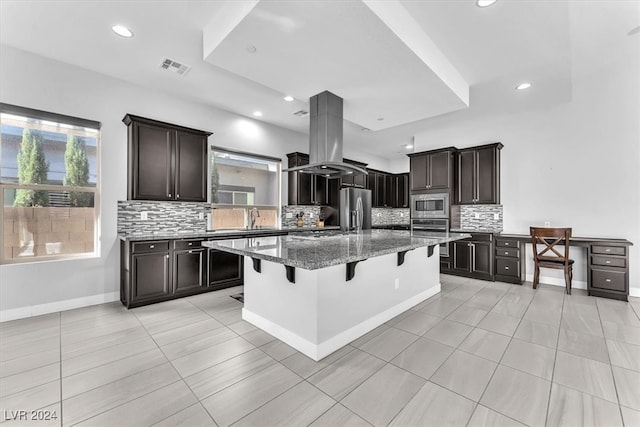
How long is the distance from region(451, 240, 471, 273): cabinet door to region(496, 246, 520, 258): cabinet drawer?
Result: 46 cm

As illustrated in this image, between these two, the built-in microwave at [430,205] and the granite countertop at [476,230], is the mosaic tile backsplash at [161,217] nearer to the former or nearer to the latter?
the built-in microwave at [430,205]

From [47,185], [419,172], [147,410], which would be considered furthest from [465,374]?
[47,185]

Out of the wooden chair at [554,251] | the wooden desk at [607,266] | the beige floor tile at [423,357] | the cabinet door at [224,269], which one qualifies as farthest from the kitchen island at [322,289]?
the wooden desk at [607,266]

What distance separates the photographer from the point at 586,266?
4.26 m

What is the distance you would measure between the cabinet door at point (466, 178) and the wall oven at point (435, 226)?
1.71 feet

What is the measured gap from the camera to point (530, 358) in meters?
2.18

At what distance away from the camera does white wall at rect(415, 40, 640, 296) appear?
3.88m

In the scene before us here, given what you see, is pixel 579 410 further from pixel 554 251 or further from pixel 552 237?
pixel 552 237

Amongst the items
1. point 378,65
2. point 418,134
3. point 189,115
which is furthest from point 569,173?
point 189,115

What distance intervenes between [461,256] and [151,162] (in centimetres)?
540

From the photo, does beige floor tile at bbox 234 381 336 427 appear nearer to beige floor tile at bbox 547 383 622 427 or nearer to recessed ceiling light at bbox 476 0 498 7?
beige floor tile at bbox 547 383 622 427

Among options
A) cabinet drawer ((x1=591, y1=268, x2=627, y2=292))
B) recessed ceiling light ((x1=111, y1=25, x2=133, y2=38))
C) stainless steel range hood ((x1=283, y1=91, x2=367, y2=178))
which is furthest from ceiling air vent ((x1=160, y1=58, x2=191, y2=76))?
cabinet drawer ((x1=591, y1=268, x2=627, y2=292))

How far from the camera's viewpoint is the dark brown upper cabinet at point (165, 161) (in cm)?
365

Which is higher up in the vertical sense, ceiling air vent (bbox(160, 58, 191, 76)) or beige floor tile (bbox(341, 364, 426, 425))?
ceiling air vent (bbox(160, 58, 191, 76))
